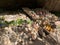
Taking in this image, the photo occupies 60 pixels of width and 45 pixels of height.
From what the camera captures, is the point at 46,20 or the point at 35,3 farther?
the point at 35,3

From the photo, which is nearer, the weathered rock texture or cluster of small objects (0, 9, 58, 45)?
cluster of small objects (0, 9, 58, 45)

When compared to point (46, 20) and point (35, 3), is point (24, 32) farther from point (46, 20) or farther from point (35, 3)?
point (35, 3)

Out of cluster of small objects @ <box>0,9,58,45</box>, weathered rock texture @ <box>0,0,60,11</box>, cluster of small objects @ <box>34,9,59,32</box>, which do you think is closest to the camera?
cluster of small objects @ <box>0,9,58,45</box>

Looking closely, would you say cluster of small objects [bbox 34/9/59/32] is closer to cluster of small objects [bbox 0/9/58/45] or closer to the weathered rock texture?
cluster of small objects [bbox 0/9/58/45]

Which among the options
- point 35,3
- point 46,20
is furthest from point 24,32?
point 35,3

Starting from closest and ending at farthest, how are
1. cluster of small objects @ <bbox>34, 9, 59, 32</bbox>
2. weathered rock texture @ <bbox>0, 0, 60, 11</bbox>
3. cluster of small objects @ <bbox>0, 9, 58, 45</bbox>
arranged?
cluster of small objects @ <bbox>0, 9, 58, 45</bbox> → cluster of small objects @ <bbox>34, 9, 59, 32</bbox> → weathered rock texture @ <bbox>0, 0, 60, 11</bbox>

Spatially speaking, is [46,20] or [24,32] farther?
[46,20]

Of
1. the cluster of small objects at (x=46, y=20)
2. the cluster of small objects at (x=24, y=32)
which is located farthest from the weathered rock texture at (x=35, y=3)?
the cluster of small objects at (x=24, y=32)

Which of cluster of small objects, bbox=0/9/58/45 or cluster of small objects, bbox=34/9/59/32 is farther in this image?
cluster of small objects, bbox=34/9/59/32

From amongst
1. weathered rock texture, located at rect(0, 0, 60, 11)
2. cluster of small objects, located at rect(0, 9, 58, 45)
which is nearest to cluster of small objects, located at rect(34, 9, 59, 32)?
cluster of small objects, located at rect(0, 9, 58, 45)

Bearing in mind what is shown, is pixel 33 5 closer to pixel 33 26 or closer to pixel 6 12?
pixel 6 12

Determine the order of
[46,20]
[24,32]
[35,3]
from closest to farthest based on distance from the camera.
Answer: [24,32]
[46,20]
[35,3]

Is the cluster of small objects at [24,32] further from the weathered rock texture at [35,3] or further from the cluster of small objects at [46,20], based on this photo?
the weathered rock texture at [35,3]

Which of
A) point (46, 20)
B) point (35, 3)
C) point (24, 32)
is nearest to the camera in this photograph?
point (24, 32)
